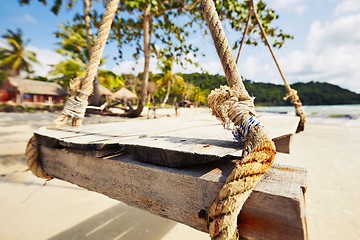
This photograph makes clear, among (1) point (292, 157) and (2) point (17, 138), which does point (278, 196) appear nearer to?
(1) point (292, 157)

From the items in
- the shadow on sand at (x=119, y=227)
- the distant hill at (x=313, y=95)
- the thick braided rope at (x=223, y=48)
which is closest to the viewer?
the thick braided rope at (x=223, y=48)

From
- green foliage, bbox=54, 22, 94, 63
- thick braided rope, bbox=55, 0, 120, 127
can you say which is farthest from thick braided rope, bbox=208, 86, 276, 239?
green foliage, bbox=54, 22, 94, 63

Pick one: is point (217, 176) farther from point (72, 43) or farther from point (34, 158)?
point (72, 43)

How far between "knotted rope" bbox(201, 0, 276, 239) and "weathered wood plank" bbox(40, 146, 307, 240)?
0.18ft

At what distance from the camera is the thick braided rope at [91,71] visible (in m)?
1.25

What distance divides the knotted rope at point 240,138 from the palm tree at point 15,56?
3157 centimetres

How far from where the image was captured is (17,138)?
4852mm

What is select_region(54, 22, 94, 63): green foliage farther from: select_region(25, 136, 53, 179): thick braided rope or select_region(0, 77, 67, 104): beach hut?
select_region(25, 136, 53, 179): thick braided rope

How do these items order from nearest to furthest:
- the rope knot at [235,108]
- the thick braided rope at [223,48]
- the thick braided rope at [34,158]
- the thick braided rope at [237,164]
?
the thick braided rope at [237,164] < the rope knot at [235,108] < the thick braided rope at [223,48] < the thick braided rope at [34,158]

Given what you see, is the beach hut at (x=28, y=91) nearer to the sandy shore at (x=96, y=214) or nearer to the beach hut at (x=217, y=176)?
the sandy shore at (x=96, y=214)

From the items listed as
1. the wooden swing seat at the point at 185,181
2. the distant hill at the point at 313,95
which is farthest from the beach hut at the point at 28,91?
the distant hill at the point at 313,95

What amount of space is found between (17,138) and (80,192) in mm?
3407

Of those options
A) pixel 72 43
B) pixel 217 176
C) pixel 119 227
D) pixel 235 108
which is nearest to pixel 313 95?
pixel 72 43

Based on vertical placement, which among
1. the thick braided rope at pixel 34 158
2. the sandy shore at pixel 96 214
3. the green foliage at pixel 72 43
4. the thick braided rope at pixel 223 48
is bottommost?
the sandy shore at pixel 96 214
